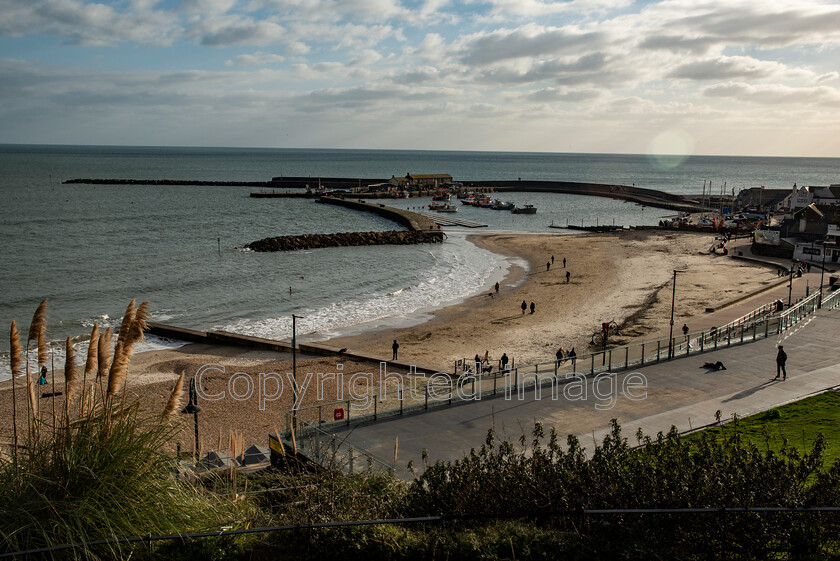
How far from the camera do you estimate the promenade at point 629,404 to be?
12.9m

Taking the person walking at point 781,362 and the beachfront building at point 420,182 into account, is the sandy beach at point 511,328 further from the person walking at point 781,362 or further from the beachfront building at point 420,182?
the beachfront building at point 420,182

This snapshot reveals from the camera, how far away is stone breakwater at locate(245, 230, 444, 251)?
60.7m

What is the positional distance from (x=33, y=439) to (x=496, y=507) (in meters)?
4.34

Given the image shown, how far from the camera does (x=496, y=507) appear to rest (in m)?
6.56

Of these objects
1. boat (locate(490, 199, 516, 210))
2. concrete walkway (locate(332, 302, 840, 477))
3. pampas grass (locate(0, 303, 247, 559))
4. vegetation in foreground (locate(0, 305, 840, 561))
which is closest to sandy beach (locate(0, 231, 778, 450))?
pampas grass (locate(0, 303, 247, 559))

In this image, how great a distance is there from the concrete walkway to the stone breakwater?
46924mm

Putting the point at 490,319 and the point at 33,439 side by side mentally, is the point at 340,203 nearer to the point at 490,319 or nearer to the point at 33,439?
the point at 490,319

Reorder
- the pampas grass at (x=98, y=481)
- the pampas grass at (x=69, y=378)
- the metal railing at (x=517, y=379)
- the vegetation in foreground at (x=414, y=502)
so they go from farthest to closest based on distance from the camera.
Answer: the metal railing at (x=517, y=379), the pampas grass at (x=69, y=378), the vegetation in foreground at (x=414, y=502), the pampas grass at (x=98, y=481)

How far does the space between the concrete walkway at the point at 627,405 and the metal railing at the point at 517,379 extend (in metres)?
0.28

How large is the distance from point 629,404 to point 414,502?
9894 millimetres

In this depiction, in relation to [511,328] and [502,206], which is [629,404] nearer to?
[511,328]

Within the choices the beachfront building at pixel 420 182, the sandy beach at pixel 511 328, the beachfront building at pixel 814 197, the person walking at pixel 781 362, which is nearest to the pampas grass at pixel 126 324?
the sandy beach at pixel 511 328

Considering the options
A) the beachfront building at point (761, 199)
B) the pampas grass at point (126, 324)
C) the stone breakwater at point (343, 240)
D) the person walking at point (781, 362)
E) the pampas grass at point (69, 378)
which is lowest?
the stone breakwater at point (343, 240)

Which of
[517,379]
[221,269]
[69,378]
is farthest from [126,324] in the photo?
[221,269]
